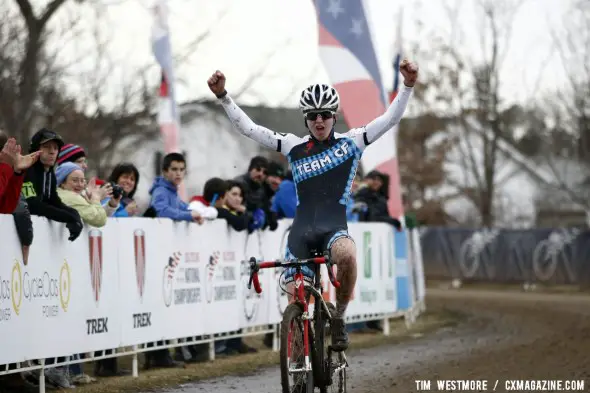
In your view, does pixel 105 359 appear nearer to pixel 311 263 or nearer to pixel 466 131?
pixel 311 263

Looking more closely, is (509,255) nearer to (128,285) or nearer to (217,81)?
(128,285)

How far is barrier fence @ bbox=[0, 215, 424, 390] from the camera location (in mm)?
10812

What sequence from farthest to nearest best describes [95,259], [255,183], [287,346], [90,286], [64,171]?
[255,183]
[64,171]
[95,259]
[90,286]
[287,346]

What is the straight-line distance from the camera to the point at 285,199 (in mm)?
16891

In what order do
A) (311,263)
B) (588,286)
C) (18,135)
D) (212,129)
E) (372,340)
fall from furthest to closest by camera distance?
(212,129), (588,286), (18,135), (372,340), (311,263)

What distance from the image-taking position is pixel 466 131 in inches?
2077

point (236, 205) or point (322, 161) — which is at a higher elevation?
point (236, 205)

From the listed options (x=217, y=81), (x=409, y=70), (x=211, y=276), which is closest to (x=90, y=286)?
(x=211, y=276)

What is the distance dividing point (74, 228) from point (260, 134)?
2.22 m

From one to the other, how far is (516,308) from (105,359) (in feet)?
47.9

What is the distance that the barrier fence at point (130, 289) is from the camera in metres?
10.8

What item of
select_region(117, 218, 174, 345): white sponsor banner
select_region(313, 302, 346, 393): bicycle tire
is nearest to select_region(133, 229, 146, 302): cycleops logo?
select_region(117, 218, 174, 345): white sponsor banner

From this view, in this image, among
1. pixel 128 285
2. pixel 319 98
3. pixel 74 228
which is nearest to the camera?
pixel 319 98

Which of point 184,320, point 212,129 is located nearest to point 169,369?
point 184,320
